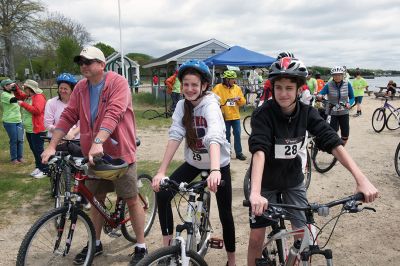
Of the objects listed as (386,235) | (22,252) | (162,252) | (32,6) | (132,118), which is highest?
(32,6)

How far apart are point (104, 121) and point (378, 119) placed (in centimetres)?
1148

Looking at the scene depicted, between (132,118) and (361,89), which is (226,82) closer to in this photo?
(132,118)

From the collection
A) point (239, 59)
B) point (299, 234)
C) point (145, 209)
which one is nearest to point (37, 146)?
point (145, 209)

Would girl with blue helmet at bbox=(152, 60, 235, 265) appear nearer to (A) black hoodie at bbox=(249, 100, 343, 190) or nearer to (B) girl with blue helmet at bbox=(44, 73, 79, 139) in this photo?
(A) black hoodie at bbox=(249, 100, 343, 190)

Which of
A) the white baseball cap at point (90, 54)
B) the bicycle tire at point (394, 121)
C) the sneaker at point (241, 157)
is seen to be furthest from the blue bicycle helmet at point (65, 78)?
the bicycle tire at point (394, 121)

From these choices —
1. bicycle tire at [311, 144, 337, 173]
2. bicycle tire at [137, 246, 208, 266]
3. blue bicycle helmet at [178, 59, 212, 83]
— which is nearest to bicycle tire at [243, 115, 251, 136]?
bicycle tire at [311, 144, 337, 173]

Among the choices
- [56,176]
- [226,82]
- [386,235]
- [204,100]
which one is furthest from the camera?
[226,82]

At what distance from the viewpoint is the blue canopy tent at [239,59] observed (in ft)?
53.8

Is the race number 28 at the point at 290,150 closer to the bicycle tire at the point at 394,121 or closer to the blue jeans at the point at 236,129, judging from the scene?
the blue jeans at the point at 236,129

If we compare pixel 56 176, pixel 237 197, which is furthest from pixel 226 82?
pixel 56 176

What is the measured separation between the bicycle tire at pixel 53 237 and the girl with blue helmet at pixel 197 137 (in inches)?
28.8

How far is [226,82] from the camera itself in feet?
26.7

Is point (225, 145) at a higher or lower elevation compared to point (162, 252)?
higher

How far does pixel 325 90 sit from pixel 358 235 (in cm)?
369
